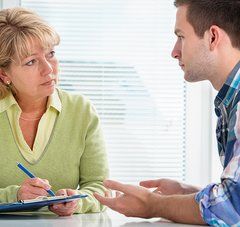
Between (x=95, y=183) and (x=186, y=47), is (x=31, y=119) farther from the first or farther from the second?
(x=186, y=47)

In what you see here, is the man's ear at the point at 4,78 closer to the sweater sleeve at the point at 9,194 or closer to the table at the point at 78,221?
the sweater sleeve at the point at 9,194

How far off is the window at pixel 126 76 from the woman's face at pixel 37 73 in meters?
1.23

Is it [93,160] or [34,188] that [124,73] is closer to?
[93,160]

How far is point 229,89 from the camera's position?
6.38 feet

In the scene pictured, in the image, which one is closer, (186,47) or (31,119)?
(186,47)

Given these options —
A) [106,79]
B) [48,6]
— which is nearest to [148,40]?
[106,79]

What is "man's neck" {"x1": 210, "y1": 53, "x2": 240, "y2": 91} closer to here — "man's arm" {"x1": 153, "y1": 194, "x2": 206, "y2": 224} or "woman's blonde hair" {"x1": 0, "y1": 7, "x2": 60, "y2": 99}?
"man's arm" {"x1": 153, "y1": 194, "x2": 206, "y2": 224}

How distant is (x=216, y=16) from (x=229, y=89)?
267 mm

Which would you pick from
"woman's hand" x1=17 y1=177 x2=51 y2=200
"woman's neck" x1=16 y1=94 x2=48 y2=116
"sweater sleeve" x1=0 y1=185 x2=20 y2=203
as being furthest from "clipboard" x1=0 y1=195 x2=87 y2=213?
"woman's neck" x1=16 y1=94 x2=48 y2=116

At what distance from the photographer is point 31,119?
268 cm

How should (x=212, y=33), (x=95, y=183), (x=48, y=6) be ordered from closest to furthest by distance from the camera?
(x=212, y=33) < (x=95, y=183) < (x=48, y=6)

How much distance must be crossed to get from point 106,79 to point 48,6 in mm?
535

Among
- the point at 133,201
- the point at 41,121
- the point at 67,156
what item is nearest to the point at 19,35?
the point at 41,121

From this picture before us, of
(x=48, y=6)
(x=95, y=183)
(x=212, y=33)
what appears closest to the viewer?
(x=212, y=33)
